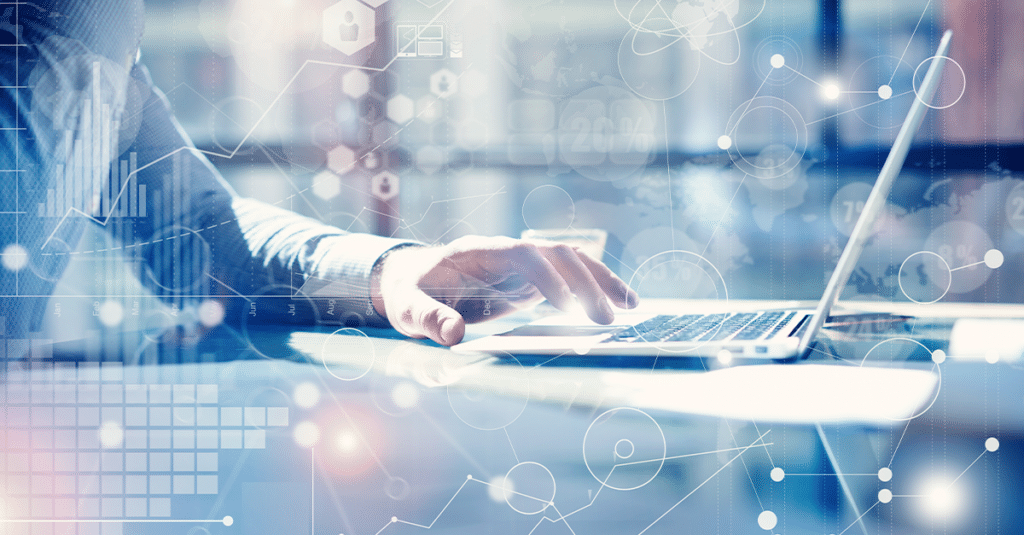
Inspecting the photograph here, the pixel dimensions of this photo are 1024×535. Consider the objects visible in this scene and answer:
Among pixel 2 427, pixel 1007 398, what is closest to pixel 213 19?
pixel 2 427

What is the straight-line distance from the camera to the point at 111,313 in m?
0.72

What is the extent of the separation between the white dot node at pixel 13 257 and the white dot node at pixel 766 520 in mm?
907

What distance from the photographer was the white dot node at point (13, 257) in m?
0.72

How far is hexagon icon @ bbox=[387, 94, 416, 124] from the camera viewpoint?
74 cm

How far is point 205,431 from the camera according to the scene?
1.98 feet

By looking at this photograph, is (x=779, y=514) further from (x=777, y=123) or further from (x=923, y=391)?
(x=777, y=123)

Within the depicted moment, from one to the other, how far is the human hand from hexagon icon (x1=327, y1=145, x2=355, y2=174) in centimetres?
13
